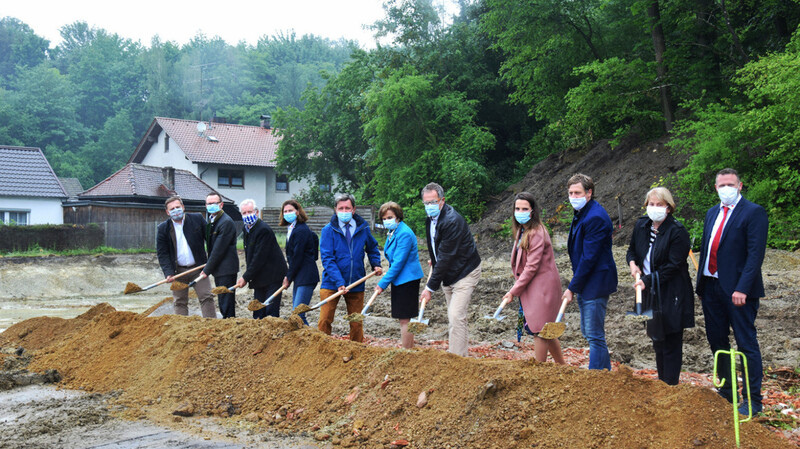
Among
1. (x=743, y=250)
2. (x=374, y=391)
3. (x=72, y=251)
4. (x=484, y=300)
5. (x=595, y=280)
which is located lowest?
(x=484, y=300)

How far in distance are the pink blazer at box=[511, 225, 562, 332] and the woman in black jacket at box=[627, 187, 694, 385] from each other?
2.40 feet

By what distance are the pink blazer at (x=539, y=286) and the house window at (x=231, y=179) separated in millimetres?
41774

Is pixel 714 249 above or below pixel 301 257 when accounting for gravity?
above

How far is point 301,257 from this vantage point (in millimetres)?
8312

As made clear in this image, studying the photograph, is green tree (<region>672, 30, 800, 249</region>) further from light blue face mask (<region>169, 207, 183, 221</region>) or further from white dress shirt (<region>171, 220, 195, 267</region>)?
light blue face mask (<region>169, 207, 183, 221</region>)

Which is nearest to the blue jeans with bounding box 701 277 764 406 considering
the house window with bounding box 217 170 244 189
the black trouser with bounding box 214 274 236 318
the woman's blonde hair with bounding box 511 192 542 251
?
the woman's blonde hair with bounding box 511 192 542 251

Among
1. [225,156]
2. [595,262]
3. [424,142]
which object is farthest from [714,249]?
[225,156]

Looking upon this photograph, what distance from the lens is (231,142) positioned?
47.2m

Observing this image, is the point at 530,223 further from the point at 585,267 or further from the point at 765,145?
the point at 765,145

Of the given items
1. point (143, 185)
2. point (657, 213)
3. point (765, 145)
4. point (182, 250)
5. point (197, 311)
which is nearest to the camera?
point (657, 213)

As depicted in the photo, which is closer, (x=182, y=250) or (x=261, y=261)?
(x=261, y=261)

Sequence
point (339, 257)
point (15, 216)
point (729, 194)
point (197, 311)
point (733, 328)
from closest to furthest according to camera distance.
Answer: point (733, 328), point (729, 194), point (339, 257), point (197, 311), point (15, 216)

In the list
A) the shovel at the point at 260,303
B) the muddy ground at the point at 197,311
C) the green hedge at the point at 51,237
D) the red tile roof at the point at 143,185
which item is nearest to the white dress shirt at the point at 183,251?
the shovel at the point at 260,303

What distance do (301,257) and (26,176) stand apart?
30.8m
